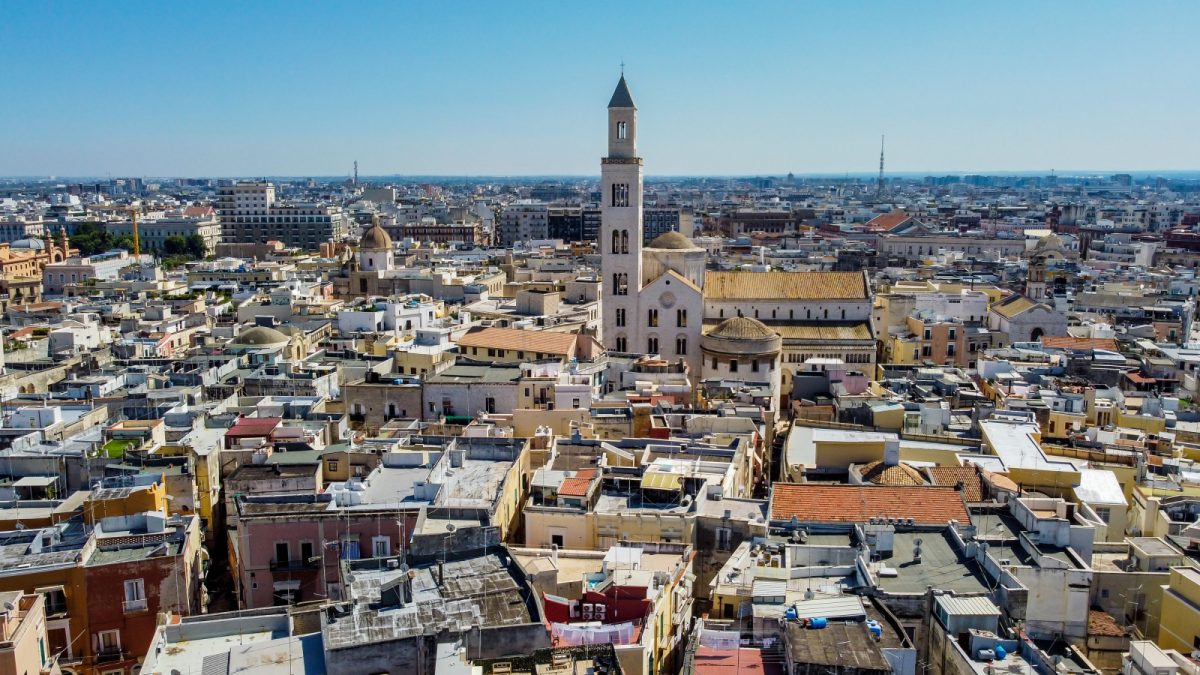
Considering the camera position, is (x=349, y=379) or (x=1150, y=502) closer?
(x=1150, y=502)

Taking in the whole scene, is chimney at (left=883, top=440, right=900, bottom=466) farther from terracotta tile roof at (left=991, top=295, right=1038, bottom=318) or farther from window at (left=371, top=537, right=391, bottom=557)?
terracotta tile roof at (left=991, top=295, right=1038, bottom=318)

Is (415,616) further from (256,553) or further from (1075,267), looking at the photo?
(1075,267)

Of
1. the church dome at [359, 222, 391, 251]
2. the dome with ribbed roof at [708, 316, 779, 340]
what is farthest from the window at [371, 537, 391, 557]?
the church dome at [359, 222, 391, 251]

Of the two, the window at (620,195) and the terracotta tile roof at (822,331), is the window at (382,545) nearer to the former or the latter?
the window at (620,195)

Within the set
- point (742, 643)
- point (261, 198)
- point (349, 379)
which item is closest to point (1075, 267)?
point (349, 379)

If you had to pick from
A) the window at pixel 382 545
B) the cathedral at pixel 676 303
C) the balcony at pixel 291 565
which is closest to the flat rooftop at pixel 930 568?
the window at pixel 382 545

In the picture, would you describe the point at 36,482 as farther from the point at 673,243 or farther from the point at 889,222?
the point at 889,222

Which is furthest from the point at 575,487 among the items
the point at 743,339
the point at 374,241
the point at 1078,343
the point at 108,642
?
the point at 374,241
